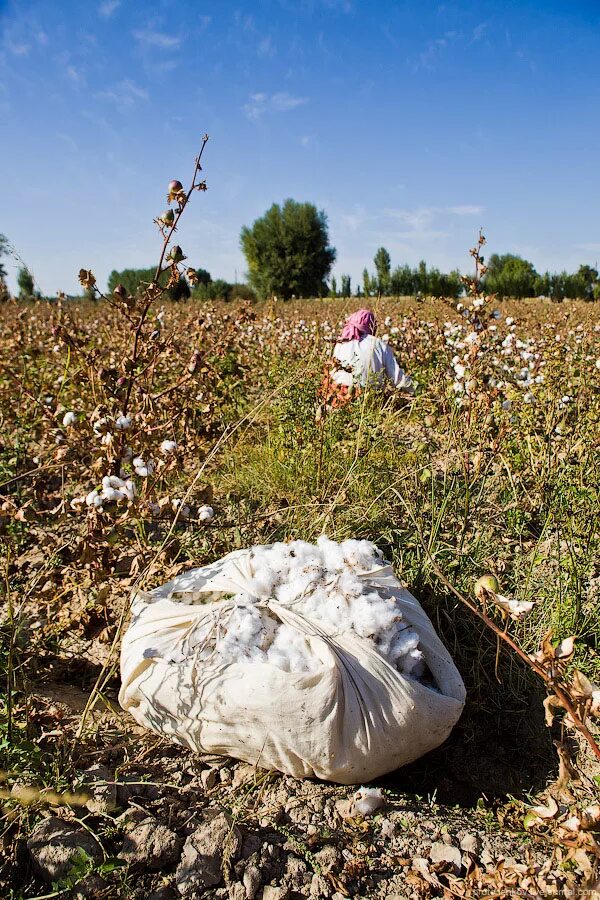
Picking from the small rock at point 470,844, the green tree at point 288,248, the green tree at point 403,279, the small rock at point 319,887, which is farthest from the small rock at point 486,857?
the green tree at point 288,248

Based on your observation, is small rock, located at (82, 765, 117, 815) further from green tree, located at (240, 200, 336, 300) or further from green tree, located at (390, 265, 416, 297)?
green tree, located at (240, 200, 336, 300)

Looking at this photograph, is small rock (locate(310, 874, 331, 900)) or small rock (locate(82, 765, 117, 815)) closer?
small rock (locate(310, 874, 331, 900))

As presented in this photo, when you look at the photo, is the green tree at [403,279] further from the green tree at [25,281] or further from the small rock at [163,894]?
the small rock at [163,894]

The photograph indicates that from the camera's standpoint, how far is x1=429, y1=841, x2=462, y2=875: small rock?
138 cm

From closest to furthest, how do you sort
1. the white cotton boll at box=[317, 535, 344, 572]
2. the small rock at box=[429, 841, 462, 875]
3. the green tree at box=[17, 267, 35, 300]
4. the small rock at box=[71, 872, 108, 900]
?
the small rock at box=[71, 872, 108, 900]
the small rock at box=[429, 841, 462, 875]
the white cotton boll at box=[317, 535, 344, 572]
the green tree at box=[17, 267, 35, 300]

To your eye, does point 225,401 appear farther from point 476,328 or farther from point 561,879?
point 561,879

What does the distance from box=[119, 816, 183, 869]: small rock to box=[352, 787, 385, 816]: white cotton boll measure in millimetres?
480

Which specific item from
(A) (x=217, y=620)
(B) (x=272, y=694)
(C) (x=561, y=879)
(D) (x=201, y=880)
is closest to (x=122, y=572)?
(A) (x=217, y=620)

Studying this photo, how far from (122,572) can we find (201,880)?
54.4 inches

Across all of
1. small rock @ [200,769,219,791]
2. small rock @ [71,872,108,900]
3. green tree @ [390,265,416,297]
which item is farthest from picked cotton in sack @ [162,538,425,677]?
green tree @ [390,265,416,297]

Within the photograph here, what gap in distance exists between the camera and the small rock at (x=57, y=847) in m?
1.26

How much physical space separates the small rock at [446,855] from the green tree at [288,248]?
3733cm

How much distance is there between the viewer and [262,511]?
275cm

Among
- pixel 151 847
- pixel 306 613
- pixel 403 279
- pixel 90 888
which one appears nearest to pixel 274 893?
pixel 151 847
